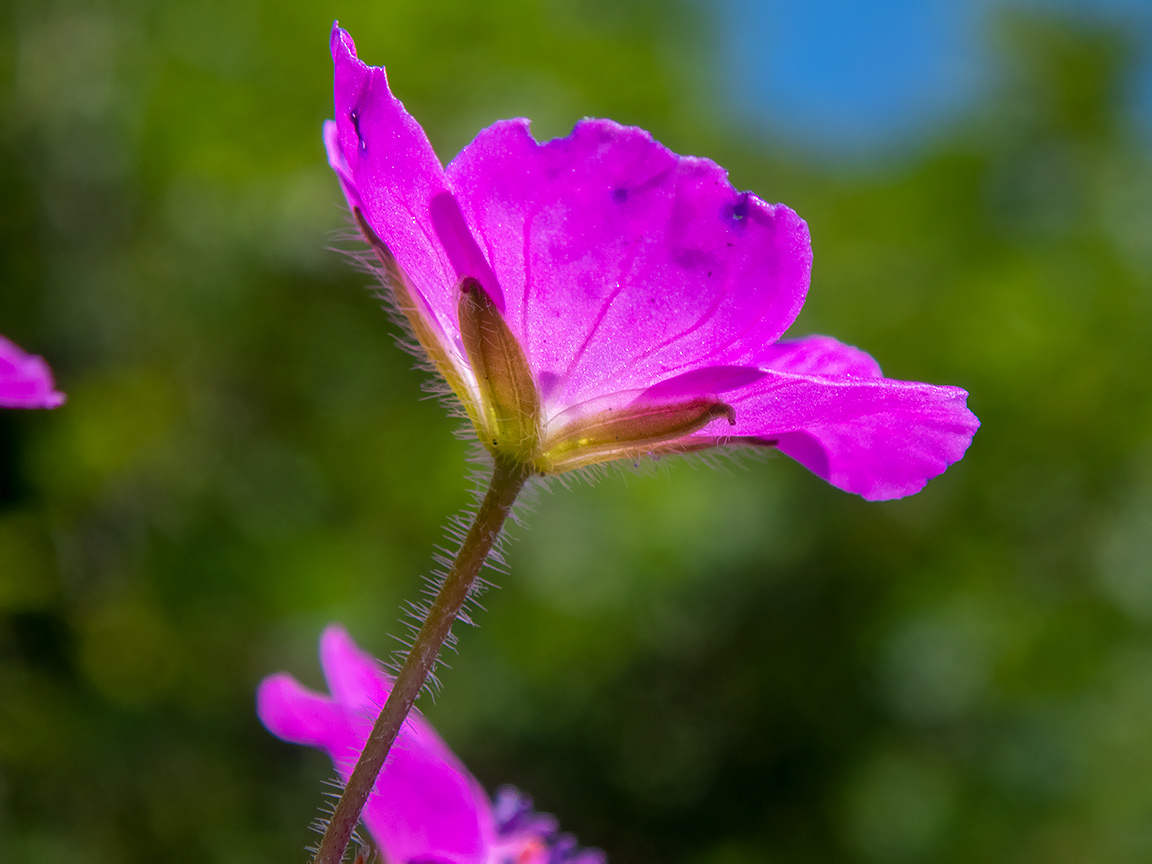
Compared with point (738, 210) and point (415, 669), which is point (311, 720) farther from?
point (738, 210)

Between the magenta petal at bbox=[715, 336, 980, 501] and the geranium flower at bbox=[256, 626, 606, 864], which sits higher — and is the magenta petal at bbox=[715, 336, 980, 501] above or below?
above

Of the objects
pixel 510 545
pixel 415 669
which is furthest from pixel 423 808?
pixel 510 545

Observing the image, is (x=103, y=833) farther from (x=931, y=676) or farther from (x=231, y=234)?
(x=931, y=676)

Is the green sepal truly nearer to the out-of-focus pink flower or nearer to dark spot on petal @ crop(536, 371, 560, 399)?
dark spot on petal @ crop(536, 371, 560, 399)

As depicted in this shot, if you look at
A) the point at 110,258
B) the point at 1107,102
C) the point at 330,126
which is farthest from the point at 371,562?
the point at 1107,102

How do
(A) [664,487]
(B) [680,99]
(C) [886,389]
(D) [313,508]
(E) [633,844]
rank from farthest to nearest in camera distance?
(B) [680,99] → (E) [633,844] → (A) [664,487] → (D) [313,508] → (C) [886,389]

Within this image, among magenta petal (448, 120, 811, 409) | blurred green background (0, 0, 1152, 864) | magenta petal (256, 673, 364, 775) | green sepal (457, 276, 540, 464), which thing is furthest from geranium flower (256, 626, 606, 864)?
blurred green background (0, 0, 1152, 864)
